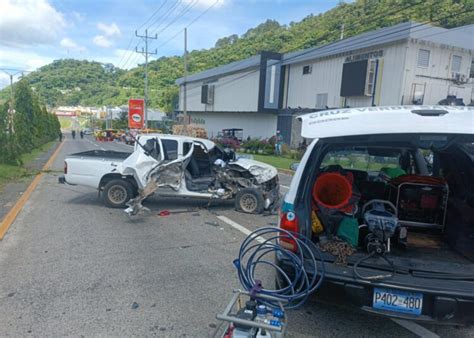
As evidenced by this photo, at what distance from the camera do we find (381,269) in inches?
119

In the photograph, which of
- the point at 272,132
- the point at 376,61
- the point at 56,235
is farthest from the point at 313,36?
the point at 56,235

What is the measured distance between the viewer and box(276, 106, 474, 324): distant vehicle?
277 centimetres

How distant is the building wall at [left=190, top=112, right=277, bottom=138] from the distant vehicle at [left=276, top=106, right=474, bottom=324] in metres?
28.7

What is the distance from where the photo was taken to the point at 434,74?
21.6m

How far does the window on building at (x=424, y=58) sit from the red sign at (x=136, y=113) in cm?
3349

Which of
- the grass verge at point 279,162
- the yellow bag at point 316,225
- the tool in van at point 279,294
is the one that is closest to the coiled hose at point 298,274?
the tool in van at point 279,294

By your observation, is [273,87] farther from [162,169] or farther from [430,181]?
[430,181]

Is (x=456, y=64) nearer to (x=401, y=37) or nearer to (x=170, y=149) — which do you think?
(x=401, y=37)

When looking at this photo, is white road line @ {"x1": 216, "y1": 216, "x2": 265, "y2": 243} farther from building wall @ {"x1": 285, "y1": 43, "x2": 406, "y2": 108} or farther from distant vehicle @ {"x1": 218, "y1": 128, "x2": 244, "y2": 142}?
distant vehicle @ {"x1": 218, "y1": 128, "x2": 244, "y2": 142}

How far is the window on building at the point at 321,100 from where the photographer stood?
26.8 metres

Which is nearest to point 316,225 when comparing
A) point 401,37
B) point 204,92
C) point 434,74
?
point 401,37

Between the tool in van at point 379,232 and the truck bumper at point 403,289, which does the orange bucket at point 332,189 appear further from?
the truck bumper at point 403,289

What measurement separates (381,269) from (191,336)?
68.6 inches

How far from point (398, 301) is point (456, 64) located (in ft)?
80.7
